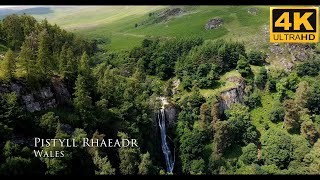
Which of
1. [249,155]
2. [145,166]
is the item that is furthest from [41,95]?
[249,155]

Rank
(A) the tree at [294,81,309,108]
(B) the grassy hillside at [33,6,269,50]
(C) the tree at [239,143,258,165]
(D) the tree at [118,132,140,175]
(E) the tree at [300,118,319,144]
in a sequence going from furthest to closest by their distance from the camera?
(B) the grassy hillside at [33,6,269,50]
(A) the tree at [294,81,309,108]
(E) the tree at [300,118,319,144]
(C) the tree at [239,143,258,165]
(D) the tree at [118,132,140,175]

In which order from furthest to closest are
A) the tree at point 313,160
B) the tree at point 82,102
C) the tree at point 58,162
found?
the tree at point 313,160
the tree at point 82,102
the tree at point 58,162

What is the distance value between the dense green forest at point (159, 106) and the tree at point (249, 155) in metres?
0.15

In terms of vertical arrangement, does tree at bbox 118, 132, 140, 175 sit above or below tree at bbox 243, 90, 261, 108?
below

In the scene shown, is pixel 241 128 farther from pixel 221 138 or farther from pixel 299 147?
pixel 299 147

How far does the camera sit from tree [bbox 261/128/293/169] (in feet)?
163

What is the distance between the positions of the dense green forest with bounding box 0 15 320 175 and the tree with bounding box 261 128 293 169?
15 centimetres

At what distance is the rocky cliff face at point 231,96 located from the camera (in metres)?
59.6

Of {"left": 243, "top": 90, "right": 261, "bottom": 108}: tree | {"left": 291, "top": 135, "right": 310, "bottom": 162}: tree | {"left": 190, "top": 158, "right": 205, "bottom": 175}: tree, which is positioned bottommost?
{"left": 190, "top": 158, "right": 205, "bottom": 175}: tree

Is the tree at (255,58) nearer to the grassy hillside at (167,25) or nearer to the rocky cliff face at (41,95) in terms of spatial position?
the grassy hillside at (167,25)

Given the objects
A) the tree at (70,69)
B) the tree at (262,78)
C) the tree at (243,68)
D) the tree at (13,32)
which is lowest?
the tree at (262,78)

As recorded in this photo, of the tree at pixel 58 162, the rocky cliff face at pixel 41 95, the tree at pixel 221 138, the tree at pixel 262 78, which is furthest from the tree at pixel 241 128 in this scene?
the tree at pixel 58 162

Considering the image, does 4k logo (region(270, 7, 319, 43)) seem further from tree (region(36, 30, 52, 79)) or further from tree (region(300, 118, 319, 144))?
tree (region(300, 118, 319, 144))

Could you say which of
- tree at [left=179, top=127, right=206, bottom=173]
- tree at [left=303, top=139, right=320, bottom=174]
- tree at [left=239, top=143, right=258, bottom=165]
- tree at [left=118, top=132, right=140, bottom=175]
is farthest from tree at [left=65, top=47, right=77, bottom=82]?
tree at [left=303, top=139, right=320, bottom=174]
